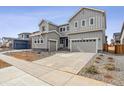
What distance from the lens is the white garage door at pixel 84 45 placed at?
1590 centimetres

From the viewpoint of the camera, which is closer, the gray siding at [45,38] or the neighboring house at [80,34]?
the neighboring house at [80,34]

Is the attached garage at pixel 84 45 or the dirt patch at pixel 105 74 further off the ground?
the attached garage at pixel 84 45

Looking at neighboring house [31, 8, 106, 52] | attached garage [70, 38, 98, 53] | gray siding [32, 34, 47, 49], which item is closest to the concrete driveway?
attached garage [70, 38, 98, 53]

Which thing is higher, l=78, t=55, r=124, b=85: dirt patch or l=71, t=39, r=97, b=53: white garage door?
l=71, t=39, r=97, b=53: white garage door

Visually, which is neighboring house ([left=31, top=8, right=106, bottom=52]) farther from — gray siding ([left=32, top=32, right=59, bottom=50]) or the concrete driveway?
the concrete driveway

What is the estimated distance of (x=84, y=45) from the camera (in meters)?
16.9

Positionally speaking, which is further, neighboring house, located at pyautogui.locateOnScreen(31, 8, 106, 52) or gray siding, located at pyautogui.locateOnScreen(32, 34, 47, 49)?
gray siding, located at pyautogui.locateOnScreen(32, 34, 47, 49)

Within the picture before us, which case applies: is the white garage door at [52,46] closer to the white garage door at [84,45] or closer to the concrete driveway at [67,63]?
the white garage door at [84,45]

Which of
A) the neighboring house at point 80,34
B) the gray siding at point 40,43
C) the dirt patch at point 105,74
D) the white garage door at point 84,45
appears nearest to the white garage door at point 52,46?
the neighboring house at point 80,34

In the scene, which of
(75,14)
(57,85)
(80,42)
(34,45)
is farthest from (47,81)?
(34,45)

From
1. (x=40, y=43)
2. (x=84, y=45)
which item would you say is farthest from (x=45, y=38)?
(x=84, y=45)

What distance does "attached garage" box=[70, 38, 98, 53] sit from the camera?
15782mm

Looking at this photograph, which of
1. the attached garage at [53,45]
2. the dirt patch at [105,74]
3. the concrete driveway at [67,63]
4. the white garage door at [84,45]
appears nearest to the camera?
the dirt patch at [105,74]
